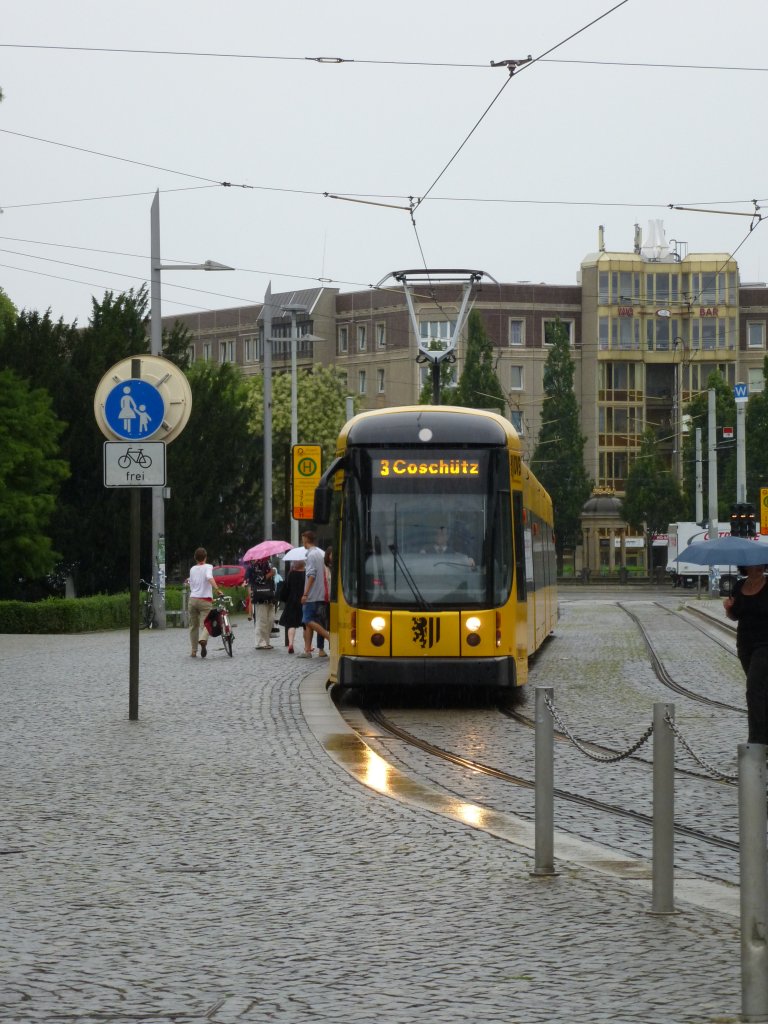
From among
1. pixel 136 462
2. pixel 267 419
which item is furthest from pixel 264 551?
pixel 267 419

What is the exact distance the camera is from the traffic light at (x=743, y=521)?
117 feet

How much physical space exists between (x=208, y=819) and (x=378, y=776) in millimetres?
2487

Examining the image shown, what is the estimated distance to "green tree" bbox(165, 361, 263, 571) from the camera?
4997cm

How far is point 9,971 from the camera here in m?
6.39

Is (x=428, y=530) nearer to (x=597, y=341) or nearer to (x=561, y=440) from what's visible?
(x=561, y=440)

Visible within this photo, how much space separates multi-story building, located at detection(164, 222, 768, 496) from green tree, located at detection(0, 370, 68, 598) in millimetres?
61691

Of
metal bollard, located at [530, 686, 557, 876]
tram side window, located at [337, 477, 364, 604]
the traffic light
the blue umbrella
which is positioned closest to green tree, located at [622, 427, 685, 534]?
the traffic light

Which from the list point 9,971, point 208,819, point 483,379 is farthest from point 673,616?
point 483,379

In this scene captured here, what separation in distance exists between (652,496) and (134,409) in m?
79.4

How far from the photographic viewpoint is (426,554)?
18656mm

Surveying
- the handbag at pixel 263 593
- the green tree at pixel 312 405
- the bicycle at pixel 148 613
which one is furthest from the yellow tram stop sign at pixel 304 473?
the green tree at pixel 312 405

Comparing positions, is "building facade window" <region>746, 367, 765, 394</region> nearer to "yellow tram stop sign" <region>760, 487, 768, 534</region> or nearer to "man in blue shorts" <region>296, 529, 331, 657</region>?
"yellow tram stop sign" <region>760, 487, 768, 534</region>

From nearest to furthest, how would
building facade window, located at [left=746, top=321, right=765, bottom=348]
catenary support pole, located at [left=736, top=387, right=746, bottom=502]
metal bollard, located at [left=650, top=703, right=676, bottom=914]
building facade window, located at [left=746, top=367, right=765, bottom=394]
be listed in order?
metal bollard, located at [left=650, top=703, right=676, bottom=914] → catenary support pole, located at [left=736, top=387, right=746, bottom=502] → building facade window, located at [left=746, top=367, right=765, bottom=394] → building facade window, located at [left=746, top=321, right=765, bottom=348]

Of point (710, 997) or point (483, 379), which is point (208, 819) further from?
point (483, 379)
